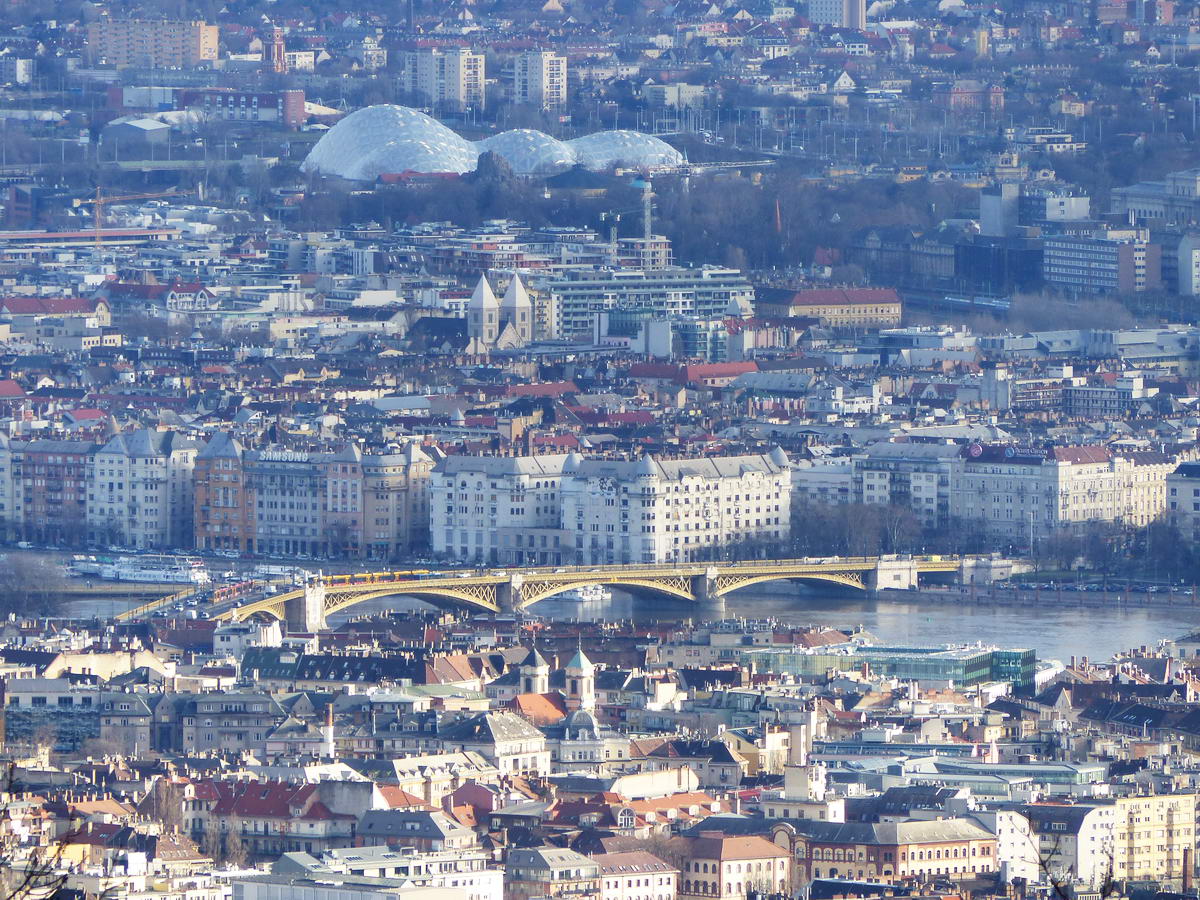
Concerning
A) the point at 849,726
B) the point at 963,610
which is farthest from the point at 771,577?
the point at 849,726

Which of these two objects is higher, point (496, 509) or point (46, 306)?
point (496, 509)

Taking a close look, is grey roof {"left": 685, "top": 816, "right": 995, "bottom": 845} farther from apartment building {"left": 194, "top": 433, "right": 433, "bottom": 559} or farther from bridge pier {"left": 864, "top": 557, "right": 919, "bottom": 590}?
apartment building {"left": 194, "top": 433, "right": 433, "bottom": 559}

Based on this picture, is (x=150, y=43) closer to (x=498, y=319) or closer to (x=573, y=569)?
(x=498, y=319)

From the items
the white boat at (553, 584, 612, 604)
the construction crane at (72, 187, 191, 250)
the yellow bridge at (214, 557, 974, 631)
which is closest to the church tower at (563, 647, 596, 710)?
the yellow bridge at (214, 557, 974, 631)

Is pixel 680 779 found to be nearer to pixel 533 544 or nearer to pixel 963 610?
pixel 963 610

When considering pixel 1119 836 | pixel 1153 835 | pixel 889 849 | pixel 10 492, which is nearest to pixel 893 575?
pixel 10 492

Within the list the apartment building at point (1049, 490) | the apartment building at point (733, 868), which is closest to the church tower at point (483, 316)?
the apartment building at point (1049, 490)
